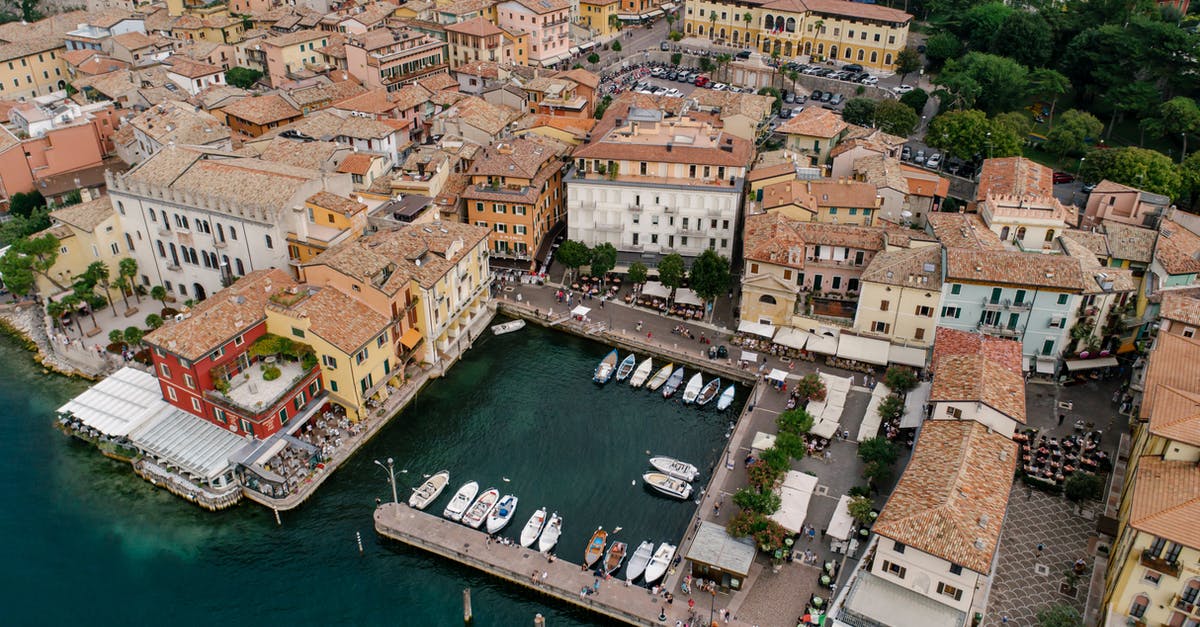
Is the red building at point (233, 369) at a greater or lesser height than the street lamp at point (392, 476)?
greater

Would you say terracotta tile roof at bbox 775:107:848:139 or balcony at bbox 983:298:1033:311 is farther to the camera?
terracotta tile roof at bbox 775:107:848:139

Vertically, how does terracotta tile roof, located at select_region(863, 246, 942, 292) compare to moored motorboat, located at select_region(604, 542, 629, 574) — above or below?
above

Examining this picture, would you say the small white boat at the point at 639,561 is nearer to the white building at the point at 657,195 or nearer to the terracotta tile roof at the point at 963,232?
the white building at the point at 657,195

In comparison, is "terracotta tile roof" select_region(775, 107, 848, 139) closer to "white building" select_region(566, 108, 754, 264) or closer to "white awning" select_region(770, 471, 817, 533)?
"white building" select_region(566, 108, 754, 264)

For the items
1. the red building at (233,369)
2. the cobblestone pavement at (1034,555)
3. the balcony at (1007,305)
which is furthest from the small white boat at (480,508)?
the balcony at (1007,305)

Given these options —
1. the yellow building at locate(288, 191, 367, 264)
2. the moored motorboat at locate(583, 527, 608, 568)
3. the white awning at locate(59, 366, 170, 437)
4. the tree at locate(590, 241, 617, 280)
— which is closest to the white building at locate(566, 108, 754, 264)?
the tree at locate(590, 241, 617, 280)

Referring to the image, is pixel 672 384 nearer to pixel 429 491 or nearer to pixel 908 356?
pixel 908 356

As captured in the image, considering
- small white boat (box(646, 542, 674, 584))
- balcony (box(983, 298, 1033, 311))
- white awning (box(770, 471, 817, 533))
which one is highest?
balcony (box(983, 298, 1033, 311))
